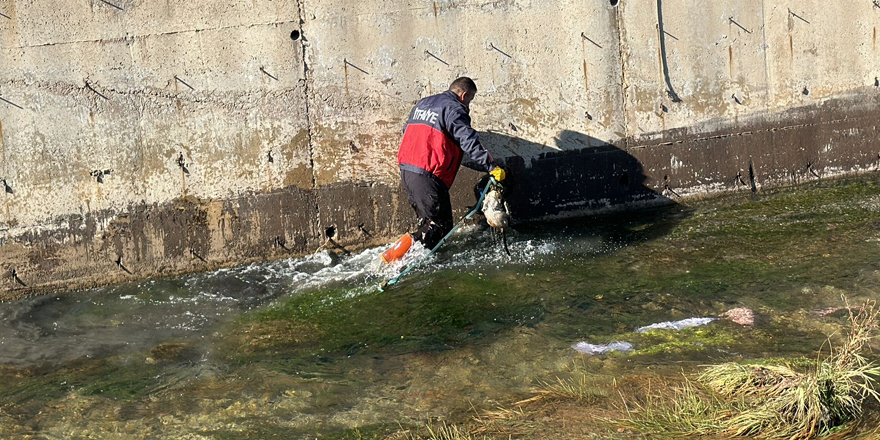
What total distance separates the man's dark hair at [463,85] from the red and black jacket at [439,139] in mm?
74

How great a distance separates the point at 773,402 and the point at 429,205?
10.6 feet

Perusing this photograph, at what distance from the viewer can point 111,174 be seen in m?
6.50

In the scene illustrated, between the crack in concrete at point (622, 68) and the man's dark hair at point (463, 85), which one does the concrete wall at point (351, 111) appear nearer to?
the crack in concrete at point (622, 68)

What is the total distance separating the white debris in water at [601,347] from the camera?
4.79m

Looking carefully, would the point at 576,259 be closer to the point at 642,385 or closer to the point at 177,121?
the point at 642,385

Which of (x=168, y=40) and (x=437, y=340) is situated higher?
(x=168, y=40)

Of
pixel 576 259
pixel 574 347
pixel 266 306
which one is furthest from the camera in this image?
pixel 576 259

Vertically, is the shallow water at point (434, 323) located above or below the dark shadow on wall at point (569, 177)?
below

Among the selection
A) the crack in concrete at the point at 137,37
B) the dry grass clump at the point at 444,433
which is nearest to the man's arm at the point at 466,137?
the crack in concrete at the point at 137,37

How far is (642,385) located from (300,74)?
3.95 m

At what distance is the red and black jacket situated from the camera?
6156 millimetres

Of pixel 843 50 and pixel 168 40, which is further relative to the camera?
pixel 843 50

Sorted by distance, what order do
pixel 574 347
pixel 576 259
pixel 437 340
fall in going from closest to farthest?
pixel 574 347, pixel 437 340, pixel 576 259

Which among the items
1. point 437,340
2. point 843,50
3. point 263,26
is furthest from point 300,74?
point 843,50
